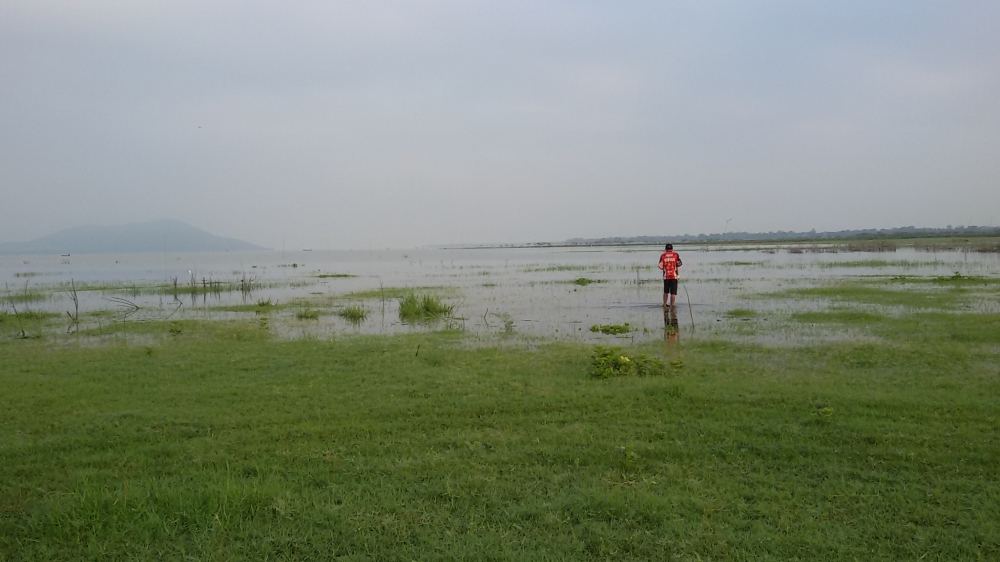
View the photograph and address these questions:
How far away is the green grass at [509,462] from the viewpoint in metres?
4.46

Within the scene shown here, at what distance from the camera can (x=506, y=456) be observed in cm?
603

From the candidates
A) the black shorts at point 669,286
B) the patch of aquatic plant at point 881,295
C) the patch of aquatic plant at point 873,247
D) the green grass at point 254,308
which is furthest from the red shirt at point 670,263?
the patch of aquatic plant at point 873,247

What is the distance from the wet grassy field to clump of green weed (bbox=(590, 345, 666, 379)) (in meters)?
0.10

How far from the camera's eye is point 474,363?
35.8 feet

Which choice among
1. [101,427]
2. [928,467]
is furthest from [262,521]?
[928,467]

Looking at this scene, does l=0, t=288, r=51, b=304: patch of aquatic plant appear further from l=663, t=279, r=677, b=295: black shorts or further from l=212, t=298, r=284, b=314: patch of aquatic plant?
l=663, t=279, r=677, b=295: black shorts

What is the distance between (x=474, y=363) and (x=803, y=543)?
715 cm

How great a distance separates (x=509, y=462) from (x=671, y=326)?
1102 cm

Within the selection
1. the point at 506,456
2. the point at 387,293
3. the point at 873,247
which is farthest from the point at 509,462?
the point at 873,247

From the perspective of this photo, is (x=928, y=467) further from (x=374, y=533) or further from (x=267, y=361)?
(x=267, y=361)

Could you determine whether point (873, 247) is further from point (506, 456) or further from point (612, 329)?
point (506, 456)

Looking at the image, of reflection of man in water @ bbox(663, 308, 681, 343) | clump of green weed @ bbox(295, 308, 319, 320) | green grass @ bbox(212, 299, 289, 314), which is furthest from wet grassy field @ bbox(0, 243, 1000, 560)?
green grass @ bbox(212, 299, 289, 314)

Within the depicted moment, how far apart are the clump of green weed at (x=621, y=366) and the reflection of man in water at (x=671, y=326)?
3830 mm

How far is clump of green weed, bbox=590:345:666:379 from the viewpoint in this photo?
374 inches
